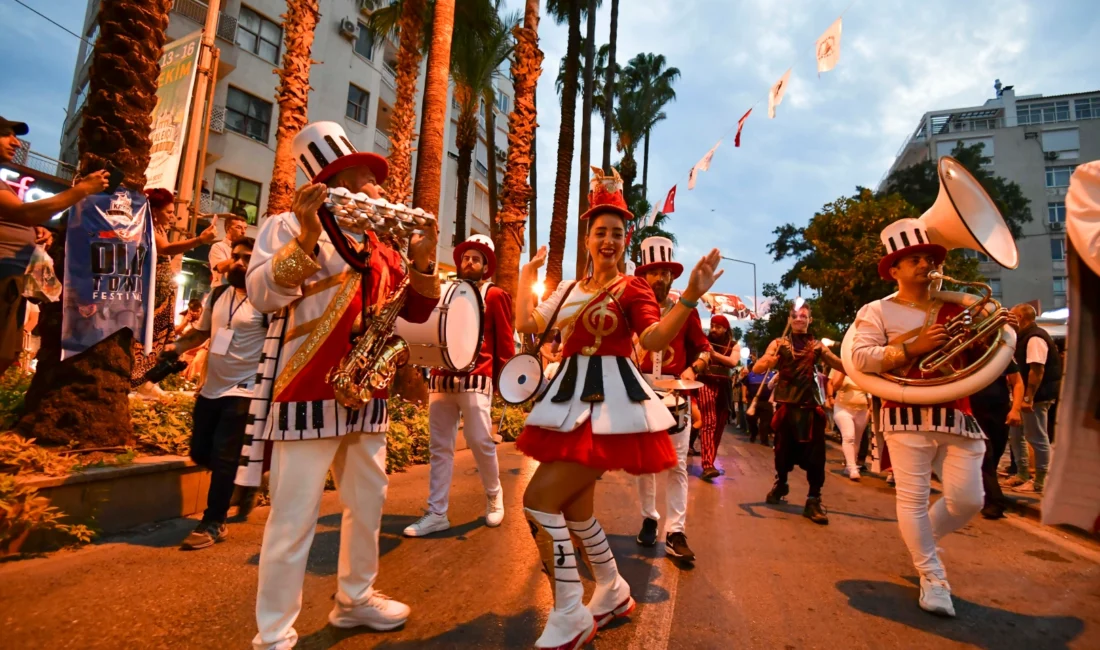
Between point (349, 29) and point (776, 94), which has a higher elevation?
point (349, 29)

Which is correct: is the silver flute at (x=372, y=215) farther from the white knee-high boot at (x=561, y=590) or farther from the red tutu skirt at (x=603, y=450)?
the white knee-high boot at (x=561, y=590)

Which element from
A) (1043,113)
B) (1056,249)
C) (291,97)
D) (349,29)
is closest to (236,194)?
(349,29)

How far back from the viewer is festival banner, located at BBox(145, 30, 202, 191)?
1048cm

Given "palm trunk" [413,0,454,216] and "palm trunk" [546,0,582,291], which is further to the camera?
"palm trunk" [546,0,582,291]

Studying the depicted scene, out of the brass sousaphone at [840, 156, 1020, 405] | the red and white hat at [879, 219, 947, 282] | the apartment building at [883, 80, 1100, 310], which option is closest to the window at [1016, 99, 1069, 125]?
the apartment building at [883, 80, 1100, 310]

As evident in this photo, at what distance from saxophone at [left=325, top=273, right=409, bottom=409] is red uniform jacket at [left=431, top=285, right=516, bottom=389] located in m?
2.06

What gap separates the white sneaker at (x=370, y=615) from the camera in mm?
2748

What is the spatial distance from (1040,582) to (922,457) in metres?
1.60

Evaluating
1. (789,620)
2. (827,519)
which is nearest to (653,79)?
(827,519)

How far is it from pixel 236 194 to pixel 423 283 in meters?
22.0

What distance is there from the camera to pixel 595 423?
2.62 m

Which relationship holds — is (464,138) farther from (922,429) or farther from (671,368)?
(922,429)

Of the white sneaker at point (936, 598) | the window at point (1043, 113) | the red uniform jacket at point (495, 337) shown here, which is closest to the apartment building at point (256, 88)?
the red uniform jacket at point (495, 337)

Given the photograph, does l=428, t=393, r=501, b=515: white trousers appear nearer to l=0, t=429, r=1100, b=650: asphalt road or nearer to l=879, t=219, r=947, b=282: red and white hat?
l=0, t=429, r=1100, b=650: asphalt road
